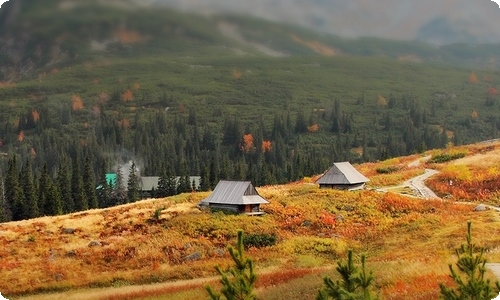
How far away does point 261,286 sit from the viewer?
132 ft

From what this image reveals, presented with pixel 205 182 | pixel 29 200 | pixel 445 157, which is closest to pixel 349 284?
pixel 29 200

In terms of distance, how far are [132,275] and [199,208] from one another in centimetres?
2335

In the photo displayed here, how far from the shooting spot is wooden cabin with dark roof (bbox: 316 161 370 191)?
90125mm

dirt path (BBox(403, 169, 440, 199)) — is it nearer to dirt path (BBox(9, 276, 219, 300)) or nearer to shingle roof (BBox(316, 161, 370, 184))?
shingle roof (BBox(316, 161, 370, 184))

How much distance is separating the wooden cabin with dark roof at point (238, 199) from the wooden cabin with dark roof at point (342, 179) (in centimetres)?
2015

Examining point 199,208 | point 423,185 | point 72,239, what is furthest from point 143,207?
point 423,185

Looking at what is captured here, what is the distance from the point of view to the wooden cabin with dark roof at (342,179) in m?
90.1

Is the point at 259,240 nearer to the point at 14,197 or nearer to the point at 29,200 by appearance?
the point at 29,200

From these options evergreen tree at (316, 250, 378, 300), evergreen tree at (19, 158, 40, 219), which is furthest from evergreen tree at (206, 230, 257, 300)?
evergreen tree at (19, 158, 40, 219)

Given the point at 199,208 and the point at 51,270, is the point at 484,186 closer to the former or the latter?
the point at 199,208

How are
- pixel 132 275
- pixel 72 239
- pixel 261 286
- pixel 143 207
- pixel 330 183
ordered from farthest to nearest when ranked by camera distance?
pixel 330 183 < pixel 143 207 < pixel 72 239 < pixel 132 275 < pixel 261 286

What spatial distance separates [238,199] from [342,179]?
76.8ft

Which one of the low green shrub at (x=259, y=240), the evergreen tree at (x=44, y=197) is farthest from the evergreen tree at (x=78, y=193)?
the low green shrub at (x=259, y=240)

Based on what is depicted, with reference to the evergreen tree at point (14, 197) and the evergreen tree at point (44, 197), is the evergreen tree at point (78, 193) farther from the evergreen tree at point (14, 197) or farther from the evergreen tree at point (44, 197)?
the evergreen tree at point (14, 197)
